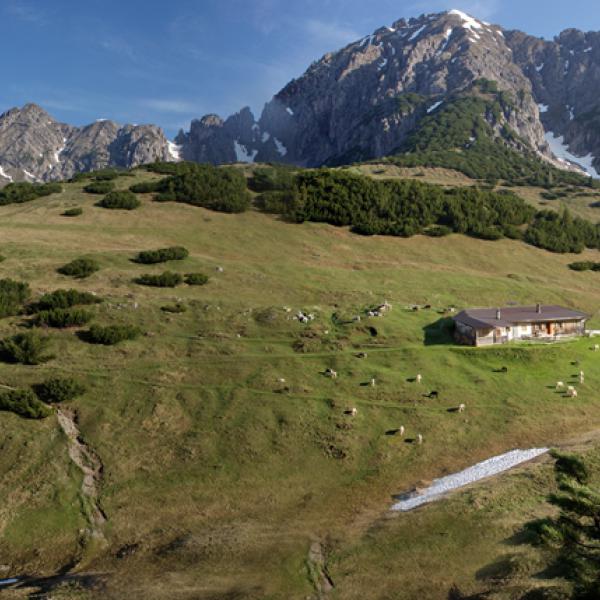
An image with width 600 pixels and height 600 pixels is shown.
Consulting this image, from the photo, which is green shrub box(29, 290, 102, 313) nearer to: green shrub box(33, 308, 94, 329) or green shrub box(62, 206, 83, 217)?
green shrub box(33, 308, 94, 329)

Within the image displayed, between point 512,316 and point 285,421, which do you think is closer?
point 285,421

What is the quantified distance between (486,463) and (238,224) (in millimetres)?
61236

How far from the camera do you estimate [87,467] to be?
1265 inches

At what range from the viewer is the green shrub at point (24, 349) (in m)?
40.0

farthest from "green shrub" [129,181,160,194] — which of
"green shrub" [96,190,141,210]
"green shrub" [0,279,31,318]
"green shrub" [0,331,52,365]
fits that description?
"green shrub" [0,331,52,365]

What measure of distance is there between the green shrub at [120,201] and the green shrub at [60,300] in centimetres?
4104

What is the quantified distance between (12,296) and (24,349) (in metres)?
9.29

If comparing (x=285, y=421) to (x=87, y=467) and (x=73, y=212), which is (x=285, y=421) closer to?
(x=87, y=467)

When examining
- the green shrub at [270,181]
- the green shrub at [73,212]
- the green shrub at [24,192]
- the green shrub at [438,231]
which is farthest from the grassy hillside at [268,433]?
the green shrub at [270,181]

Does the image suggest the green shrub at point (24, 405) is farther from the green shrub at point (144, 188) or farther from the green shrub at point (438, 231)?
the green shrub at point (438, 231)

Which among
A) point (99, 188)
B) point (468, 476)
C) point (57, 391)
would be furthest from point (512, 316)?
point (99, 188)

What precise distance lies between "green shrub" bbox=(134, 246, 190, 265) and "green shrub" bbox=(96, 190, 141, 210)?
25167 millimetres

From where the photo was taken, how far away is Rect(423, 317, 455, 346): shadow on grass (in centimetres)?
5035

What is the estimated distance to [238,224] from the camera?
84750 millimetres
